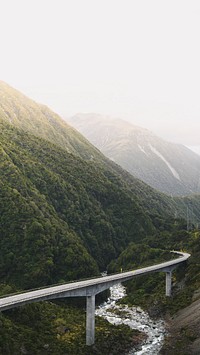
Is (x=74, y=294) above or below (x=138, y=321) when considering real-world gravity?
above

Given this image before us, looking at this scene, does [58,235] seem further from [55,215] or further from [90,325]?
[90,325]

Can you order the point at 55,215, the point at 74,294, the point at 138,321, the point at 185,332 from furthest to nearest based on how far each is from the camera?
the point at 55,215 < the point at 138,321 < the point at 185,332 < the point at 74,294

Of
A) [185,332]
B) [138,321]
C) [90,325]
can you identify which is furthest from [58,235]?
[185,332]

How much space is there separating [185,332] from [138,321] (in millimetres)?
13610

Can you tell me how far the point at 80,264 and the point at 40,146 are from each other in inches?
3822

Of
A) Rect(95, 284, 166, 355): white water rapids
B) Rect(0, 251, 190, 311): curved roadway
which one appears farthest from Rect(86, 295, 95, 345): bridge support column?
Rect(95, 284, 166, 355): white water rapids

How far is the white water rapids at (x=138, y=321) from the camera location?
52.9 meters

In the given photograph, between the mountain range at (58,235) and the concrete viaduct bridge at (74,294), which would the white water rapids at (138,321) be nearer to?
the mountain range at (58,235)

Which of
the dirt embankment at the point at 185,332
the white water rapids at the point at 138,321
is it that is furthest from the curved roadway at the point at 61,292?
the dirt embankment at the point at 185,332

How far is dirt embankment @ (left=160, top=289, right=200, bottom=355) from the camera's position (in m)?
50.0

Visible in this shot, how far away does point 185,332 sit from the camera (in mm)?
55562

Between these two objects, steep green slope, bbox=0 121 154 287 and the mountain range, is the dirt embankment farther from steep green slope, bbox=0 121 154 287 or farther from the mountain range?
steep green slope, bbox=0 121 154 287

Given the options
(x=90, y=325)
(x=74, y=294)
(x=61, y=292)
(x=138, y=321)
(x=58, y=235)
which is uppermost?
(x=61, y=292)

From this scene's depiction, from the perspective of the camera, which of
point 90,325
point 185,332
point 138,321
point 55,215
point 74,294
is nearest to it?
point 74,294
